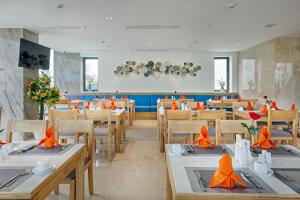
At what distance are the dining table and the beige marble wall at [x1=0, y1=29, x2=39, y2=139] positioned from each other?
4962 millimetres

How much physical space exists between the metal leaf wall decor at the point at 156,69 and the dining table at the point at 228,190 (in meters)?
7.87

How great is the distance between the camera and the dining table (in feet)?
3.74

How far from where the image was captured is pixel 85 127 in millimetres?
2576

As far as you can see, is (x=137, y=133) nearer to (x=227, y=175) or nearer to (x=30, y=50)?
(x=30, y=50)

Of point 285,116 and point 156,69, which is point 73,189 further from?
point 156,69

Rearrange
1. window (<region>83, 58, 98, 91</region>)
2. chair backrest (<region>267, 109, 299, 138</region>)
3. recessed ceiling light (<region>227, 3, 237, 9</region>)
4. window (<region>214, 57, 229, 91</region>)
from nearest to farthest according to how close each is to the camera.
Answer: chair backrest (<region>267, 109, 299, 138</region>) < recessed ceiling light (<region>227, 3, 237, 9</region>) < window (<region>214, 57, 229, 91</region>) < window (<region>83, 58, 98, 91</region>)

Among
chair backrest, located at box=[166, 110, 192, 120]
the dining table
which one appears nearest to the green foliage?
chair backrest, located at box=[166, 110, 192, 120]

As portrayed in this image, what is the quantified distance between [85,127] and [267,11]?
3.70 m

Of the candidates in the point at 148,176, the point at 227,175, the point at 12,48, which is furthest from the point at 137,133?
the point at 227,175

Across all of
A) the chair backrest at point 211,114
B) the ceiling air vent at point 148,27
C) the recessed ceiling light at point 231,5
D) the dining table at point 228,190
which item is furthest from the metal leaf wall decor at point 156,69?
the dining table at point 228,190

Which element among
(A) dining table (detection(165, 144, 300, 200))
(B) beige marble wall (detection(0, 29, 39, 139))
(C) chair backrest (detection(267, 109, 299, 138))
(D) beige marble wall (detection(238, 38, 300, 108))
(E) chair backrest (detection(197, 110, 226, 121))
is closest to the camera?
(A) dining table (detection(165, 144, 300, 200))

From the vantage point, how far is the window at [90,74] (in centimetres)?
986

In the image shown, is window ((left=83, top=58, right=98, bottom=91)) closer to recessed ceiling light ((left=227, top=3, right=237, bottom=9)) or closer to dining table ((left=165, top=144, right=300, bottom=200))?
recessed ceiling light ((left=227, top=3, right=237, bottom=9))

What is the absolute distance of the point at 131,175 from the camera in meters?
3.46
